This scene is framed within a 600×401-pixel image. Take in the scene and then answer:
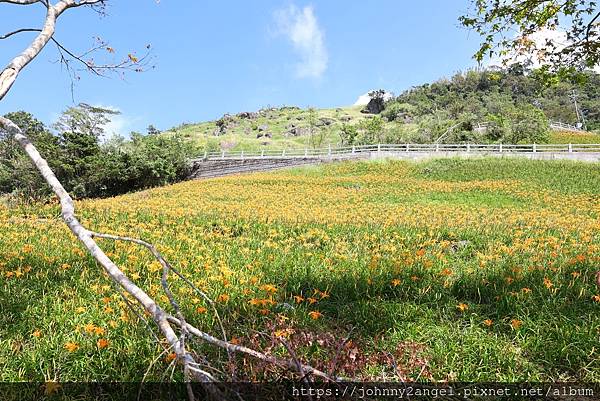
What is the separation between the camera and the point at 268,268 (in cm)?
590

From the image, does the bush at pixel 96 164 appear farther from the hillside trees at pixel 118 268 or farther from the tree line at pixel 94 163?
the hillside trees at pixel 118 268

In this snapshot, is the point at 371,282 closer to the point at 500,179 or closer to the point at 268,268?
the point at 268,268

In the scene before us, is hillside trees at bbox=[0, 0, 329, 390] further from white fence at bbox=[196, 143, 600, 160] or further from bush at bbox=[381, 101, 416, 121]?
bush at bbox=[381, 101, 416, 121]

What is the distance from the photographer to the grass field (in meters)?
3.40

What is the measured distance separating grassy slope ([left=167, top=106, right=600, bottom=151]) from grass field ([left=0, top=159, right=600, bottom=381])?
49.7 meters

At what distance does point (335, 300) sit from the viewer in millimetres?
4891

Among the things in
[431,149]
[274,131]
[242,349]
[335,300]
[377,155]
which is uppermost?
[274,131]

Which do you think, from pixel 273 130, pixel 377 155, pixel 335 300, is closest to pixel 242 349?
pixel 335 300

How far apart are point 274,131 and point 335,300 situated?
275 feet

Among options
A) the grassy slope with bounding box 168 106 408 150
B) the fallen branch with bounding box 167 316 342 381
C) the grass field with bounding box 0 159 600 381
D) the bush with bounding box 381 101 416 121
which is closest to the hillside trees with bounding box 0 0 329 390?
the fallen branch with bounding box 167 316 342 381

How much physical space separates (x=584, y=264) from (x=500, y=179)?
20.1 m

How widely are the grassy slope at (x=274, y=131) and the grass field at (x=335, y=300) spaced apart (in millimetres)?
49652

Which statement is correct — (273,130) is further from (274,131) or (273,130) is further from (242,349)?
(242,349)

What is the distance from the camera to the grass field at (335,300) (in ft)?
11.2
